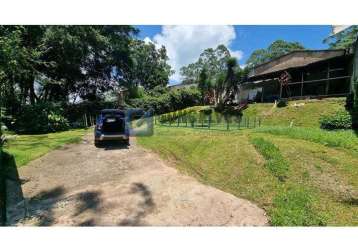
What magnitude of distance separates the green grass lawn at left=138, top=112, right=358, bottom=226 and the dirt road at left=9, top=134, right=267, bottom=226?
586 millimetres

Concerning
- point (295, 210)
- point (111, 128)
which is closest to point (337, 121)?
point (295, 210)

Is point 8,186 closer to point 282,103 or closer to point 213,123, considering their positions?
point 213,123

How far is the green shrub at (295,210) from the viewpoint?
15.9 ft

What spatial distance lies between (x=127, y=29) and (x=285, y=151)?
375 inches

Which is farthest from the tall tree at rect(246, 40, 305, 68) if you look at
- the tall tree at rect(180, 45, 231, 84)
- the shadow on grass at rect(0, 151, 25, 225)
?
the shadow on grass at rect(0, 151, 25, 225)

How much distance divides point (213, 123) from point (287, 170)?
515 cm

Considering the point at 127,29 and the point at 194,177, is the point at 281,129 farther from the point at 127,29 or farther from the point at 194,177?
the point at 127,29

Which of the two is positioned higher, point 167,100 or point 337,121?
point 167,100

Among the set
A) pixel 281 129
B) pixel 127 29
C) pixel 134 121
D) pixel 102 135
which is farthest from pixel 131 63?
pixel 281 129

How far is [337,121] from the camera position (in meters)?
9.52

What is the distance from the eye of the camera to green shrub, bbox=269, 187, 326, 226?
15.9 ft

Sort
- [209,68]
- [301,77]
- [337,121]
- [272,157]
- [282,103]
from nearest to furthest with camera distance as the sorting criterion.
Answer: [272,157]
[337,121]
[282,103]
[301,77]
[209,68]

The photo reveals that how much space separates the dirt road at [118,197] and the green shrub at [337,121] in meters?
5.67

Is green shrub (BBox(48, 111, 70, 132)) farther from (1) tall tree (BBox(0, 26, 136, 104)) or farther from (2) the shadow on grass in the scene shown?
(2) the shadow on grass
